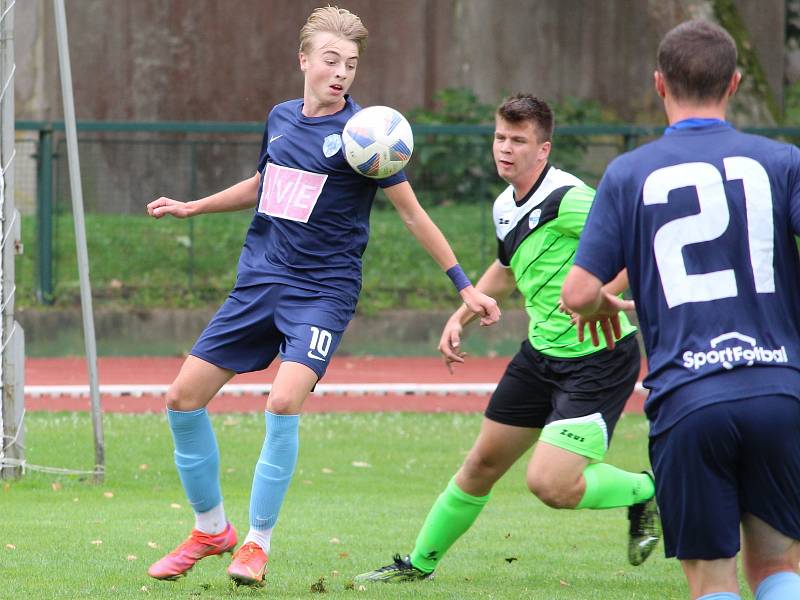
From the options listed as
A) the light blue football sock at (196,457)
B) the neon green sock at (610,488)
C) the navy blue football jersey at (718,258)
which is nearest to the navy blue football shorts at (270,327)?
the light blue football sock at (196,457)

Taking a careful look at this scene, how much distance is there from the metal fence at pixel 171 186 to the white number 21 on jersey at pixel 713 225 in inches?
546

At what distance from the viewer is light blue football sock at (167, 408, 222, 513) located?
571 cm

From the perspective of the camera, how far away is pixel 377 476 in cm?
954

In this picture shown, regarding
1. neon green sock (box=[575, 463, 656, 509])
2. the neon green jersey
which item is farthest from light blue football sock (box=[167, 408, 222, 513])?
neon green sock (box=[575, 463, 656, 509])

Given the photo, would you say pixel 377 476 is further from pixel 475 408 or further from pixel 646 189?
pixel 646 189

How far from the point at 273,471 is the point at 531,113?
197 cm

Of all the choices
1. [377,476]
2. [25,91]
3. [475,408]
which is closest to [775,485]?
[377,476]

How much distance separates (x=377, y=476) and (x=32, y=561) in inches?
149

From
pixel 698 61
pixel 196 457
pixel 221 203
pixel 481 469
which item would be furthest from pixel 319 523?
pixel 698 61

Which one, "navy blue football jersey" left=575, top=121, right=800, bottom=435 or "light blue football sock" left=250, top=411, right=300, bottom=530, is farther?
"light blue football sock" left=250, top=411, right=300, bottom=530

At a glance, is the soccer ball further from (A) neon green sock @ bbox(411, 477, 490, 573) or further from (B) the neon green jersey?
(A) neon green sock @ bbox(411, 477, 490, 573)

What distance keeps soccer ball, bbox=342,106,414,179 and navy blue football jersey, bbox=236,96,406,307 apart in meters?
0.08

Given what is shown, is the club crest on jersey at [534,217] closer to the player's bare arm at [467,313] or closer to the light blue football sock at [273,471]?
the player's bare arm at [467,313]

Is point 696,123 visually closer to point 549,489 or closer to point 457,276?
point 457,276
